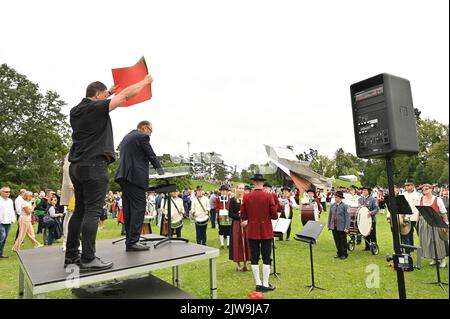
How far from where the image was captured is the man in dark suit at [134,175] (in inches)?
181

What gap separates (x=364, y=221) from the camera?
10.2m

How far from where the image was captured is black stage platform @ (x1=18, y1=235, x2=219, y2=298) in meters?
3.25

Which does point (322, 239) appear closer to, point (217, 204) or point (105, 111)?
point (217, 204)

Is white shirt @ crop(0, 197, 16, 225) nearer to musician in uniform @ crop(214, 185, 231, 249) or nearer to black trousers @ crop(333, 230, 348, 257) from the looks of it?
musician in uniform @ crop(214, 185, 231, 249)

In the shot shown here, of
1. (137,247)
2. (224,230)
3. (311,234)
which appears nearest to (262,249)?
(311,234)

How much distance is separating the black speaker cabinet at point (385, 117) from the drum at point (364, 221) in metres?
7.15

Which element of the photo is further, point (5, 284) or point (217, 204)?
point (217, 204)

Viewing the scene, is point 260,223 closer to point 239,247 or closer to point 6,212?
point 239,247

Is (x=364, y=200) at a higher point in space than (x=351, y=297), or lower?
higher

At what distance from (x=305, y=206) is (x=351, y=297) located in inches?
306

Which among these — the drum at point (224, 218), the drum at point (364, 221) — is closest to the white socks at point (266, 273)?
the drum at point (224, 218)
